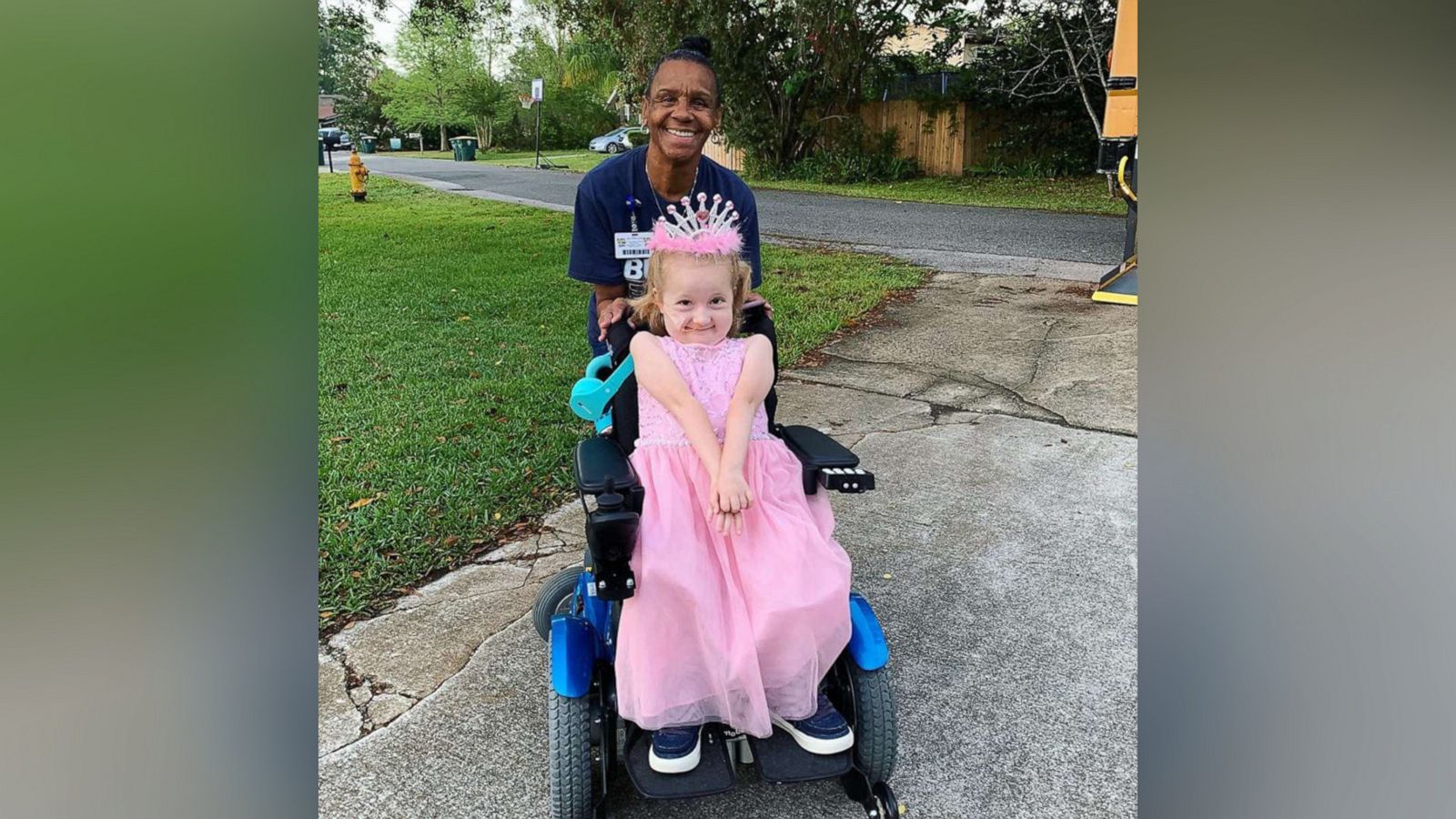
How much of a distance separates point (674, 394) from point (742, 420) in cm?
16

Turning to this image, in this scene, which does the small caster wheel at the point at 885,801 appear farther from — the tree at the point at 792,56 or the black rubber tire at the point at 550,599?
the tree at the point at 792,56

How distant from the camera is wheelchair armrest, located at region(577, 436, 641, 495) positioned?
1.92 metres

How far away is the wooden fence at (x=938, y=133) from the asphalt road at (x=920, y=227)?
171 inches

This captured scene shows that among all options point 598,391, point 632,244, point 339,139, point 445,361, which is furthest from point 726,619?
point 339,139

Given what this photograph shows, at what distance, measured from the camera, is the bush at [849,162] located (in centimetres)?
1698

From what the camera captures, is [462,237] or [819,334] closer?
[819,334]

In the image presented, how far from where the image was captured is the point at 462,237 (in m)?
9.10

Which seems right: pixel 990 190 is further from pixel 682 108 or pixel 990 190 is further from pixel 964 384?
pixel 682 108

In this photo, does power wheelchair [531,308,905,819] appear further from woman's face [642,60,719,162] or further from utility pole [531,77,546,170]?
utility pole [531,77,546,170]
